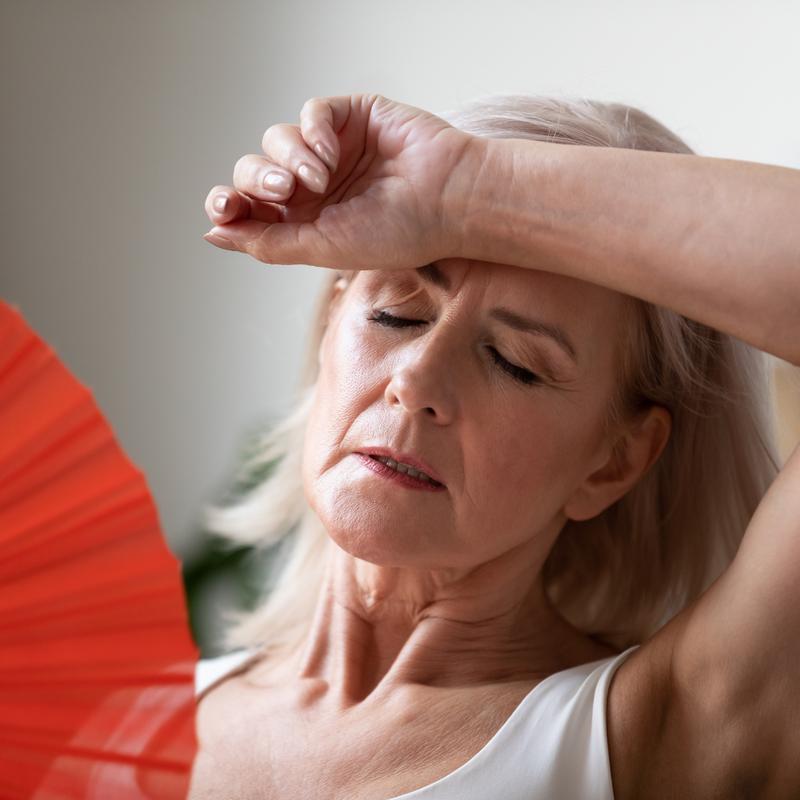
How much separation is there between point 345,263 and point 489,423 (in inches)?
8.1

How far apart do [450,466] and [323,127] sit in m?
0.33

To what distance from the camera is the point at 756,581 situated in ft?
3.29

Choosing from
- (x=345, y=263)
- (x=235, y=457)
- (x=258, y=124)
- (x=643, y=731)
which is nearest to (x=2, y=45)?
(x=258, y=124)

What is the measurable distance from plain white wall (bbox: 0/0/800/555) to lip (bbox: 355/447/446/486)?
132 centimetres

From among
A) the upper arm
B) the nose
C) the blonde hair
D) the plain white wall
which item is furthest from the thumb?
the plain white wall

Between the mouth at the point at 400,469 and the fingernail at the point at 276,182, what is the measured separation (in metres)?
0.26

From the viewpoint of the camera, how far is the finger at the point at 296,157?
3.29 ft

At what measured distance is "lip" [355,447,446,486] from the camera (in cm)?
107

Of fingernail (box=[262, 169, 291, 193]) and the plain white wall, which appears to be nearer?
fingernail (box=[262, 169, 291, 193])

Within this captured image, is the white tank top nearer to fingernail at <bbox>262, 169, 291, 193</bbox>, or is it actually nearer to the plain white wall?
fingernail at <bbox>262, 169, 291, 193</bbox>

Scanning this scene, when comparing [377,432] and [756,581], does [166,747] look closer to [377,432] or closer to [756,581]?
[377,432]

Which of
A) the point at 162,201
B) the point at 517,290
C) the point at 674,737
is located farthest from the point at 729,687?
the point at 162,201

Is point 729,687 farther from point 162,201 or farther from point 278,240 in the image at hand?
point 162,201

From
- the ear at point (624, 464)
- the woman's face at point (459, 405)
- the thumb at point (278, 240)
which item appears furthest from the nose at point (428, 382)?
the ear at point (624, 464)
